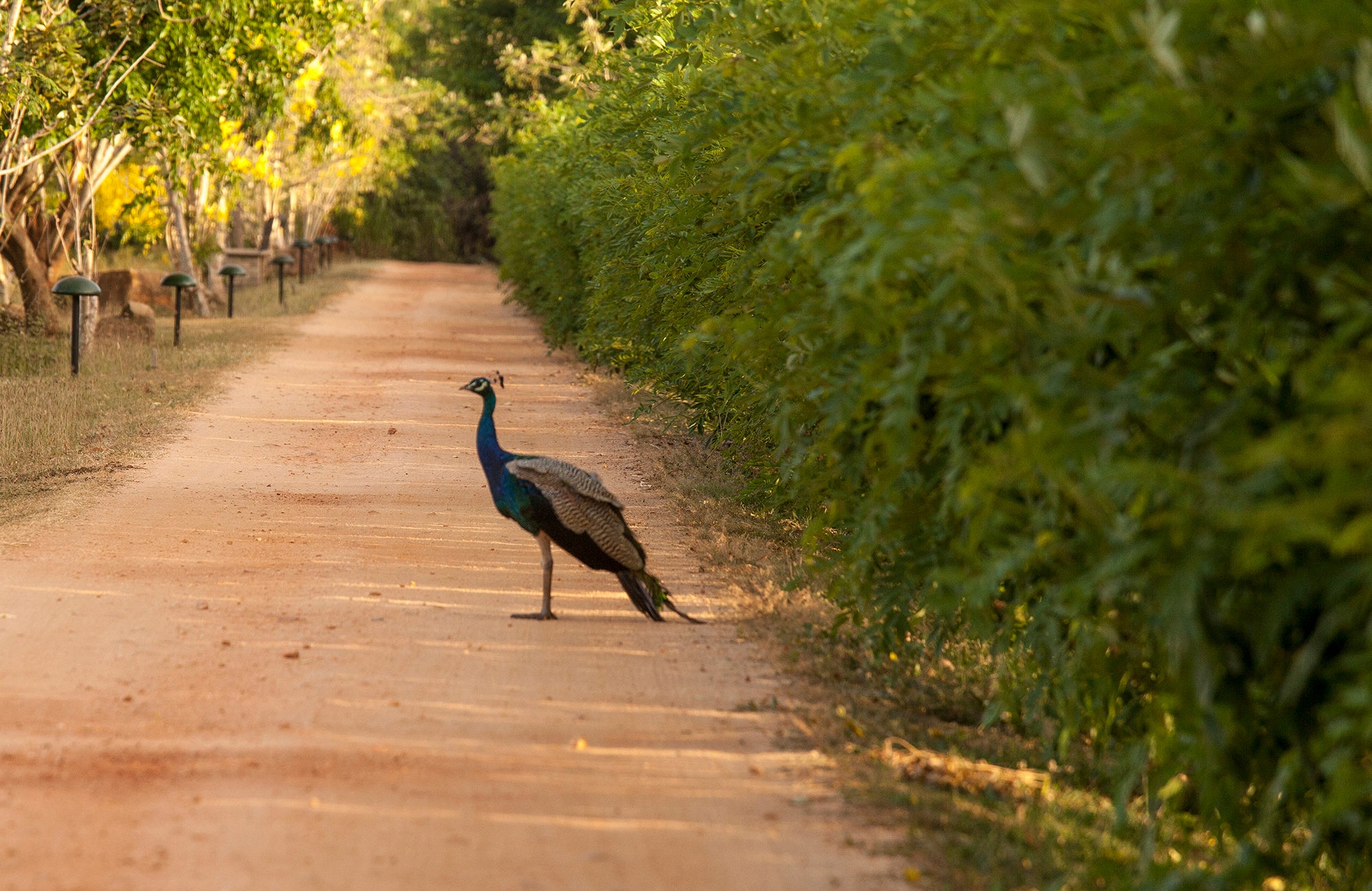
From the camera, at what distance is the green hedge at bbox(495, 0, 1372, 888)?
3082mm

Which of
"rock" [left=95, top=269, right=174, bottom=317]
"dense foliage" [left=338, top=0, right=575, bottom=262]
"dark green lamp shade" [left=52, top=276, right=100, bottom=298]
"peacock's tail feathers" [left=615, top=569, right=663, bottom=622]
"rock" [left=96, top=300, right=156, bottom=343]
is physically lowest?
"peacock's tail feathers" [left=615, top=569, right=663, bottom=622]

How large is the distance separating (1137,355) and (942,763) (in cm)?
205

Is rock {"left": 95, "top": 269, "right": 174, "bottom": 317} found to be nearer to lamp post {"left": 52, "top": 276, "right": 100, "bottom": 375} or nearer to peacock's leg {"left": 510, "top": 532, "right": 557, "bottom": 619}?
lamp post {"left": 52, "top": 276, "right": 100, "bottom": 375}

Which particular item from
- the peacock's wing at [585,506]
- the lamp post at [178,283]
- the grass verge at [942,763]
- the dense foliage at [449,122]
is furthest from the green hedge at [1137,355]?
the dense foliage at [449,122]

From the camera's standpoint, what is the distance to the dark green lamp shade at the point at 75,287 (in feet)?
49.5

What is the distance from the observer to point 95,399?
14094 millimetres

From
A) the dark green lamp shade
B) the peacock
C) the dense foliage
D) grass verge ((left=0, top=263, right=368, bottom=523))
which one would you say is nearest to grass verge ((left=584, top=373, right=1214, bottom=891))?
the peacock

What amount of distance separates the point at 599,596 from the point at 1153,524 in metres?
4.56

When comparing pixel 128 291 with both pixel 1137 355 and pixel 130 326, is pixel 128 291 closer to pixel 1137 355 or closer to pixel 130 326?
pixel 130 326

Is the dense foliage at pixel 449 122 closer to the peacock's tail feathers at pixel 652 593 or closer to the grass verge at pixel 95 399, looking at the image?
the grass verge at pixel 95 399

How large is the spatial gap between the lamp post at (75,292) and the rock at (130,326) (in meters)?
4.76

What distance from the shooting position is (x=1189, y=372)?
3.56 meters

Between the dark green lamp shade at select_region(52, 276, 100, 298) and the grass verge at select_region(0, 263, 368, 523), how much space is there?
0.90 m

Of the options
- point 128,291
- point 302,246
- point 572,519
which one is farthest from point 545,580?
point 302,246
